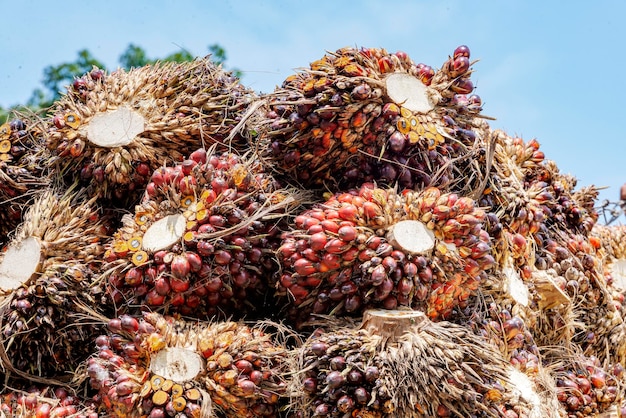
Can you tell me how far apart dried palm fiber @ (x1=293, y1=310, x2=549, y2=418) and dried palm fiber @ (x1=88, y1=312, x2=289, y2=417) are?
0.46 ft

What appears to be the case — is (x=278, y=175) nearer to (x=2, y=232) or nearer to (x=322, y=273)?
(x=322, y=273)

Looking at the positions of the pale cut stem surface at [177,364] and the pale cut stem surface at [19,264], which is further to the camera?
the pale cut stem surface at [19,264]

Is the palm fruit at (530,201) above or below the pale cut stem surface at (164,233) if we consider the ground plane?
above

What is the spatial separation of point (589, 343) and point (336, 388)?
162cm

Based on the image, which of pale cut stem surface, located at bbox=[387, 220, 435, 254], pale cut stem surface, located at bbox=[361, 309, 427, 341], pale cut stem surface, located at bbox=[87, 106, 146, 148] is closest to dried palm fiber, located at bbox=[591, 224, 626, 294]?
pale cut stem surface, located at bbox=[387, 220, 435, 254]

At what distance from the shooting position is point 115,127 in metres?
2.83

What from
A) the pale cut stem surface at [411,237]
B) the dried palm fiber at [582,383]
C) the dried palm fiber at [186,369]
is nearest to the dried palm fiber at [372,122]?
the pale cut stem surface at [411,237]

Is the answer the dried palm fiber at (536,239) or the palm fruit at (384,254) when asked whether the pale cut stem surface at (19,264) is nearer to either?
the palm fruit at (384,254)

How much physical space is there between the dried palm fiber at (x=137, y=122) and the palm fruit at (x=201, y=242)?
26cm

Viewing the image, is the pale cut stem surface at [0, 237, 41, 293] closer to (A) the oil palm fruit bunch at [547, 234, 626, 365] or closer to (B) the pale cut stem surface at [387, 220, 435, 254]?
(B) the pale cut stem surface at [387, 220, 435, 254]

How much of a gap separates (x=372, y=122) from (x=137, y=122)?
99 cm

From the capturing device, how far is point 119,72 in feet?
10.2

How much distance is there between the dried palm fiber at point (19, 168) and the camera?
3.14 metres

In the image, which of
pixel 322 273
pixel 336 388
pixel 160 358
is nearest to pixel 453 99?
pixel 322 273
